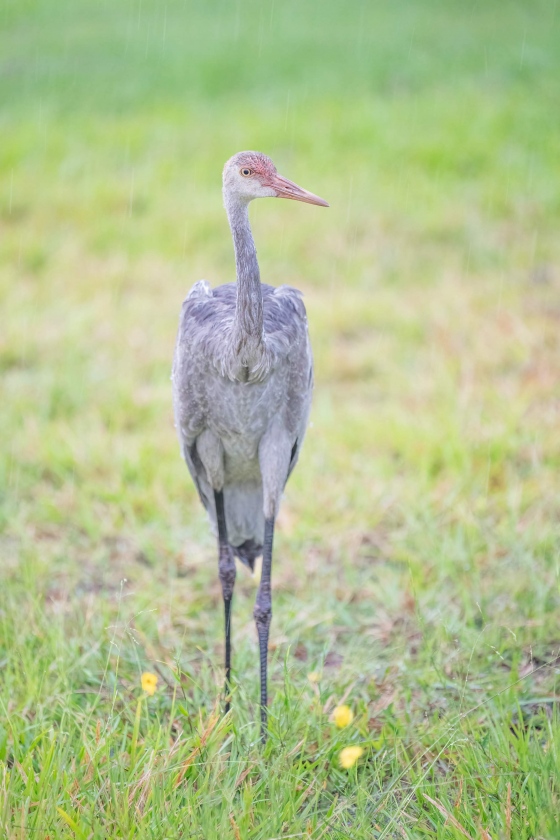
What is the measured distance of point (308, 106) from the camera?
9.55 m

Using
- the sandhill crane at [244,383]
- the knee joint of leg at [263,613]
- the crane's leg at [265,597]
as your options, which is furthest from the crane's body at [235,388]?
the knee joint of leg at [263,613]

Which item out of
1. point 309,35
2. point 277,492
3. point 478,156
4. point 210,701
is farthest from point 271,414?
point 309,35

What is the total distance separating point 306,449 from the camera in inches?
196

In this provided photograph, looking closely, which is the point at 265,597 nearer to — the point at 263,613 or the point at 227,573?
the point at 263,613

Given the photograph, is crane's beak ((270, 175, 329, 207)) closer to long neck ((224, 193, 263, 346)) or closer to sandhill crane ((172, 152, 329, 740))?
sandhill crane ((172, 152, 329, 740))

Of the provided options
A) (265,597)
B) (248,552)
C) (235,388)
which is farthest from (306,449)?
(235,388)

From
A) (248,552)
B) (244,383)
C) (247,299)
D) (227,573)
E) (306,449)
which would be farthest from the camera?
(306,449)

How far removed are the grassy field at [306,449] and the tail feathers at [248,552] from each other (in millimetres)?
308

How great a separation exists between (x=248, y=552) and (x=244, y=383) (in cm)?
92

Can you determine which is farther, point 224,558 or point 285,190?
point 224,558

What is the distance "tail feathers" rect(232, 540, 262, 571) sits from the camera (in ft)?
11.4

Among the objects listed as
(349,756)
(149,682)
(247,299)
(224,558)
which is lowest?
(349,756)

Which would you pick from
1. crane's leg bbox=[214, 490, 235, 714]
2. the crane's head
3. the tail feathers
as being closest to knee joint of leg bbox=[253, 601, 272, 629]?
crane's leg bbox=[214, 490, 235, 714]

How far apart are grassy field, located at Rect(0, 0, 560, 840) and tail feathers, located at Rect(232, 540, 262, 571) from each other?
31 cm
